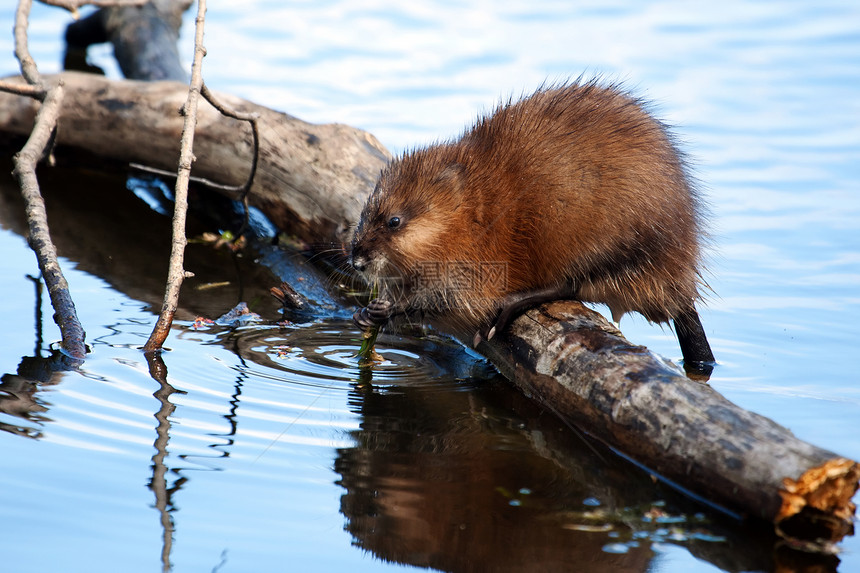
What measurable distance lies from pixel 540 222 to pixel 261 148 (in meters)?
2.32

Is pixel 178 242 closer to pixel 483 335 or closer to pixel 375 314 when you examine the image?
pixel 375 314

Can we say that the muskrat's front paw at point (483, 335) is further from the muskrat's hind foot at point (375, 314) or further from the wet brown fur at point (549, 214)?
the muskrat's hind foot at point (375, 314)

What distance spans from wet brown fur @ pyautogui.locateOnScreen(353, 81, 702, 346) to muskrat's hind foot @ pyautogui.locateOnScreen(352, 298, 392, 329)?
0.26ft

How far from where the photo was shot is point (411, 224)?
4.23m

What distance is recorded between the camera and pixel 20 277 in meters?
5.16

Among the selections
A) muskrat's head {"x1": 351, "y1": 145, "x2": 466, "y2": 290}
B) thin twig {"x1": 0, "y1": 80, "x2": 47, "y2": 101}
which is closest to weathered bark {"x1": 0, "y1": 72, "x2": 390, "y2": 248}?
thin twig {"x1": 0, "y1": 80, "x2": 47, "y2": 101}

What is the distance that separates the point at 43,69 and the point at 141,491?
7.04 metres

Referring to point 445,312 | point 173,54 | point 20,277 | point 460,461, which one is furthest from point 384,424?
point 173,54

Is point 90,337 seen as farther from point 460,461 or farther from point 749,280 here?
point 749,280

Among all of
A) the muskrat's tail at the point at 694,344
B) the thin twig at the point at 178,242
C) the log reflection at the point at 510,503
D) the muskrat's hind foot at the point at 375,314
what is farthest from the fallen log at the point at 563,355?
the thin twig at the point at 178,242

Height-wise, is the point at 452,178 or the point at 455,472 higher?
the point at 452,178

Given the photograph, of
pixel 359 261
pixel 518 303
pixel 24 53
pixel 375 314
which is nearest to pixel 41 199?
pixel 24 53

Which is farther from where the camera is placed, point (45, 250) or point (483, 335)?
point (45, 250)

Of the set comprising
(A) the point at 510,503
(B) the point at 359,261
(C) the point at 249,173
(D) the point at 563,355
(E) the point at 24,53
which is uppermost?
(E) the point at 24,53
